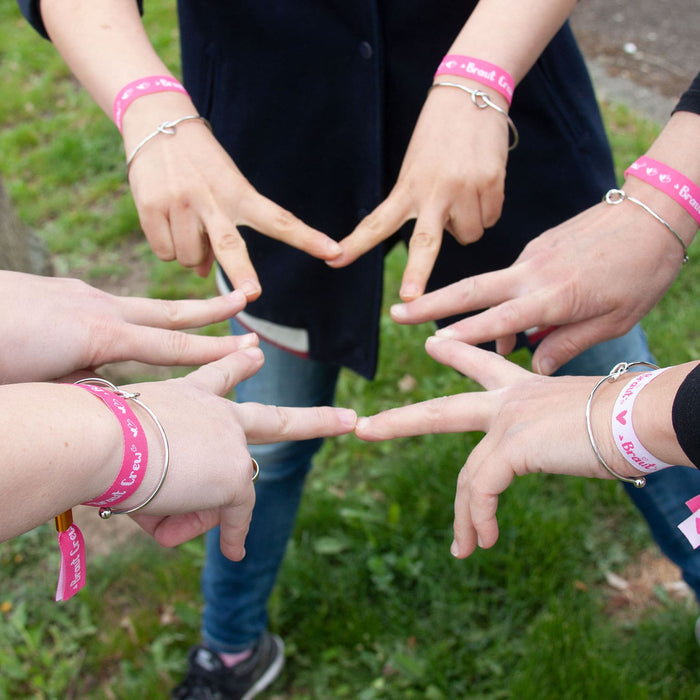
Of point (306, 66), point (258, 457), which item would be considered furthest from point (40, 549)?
point (306, 66)

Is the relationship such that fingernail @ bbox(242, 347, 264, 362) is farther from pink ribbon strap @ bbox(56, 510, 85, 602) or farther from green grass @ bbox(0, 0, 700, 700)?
green grass @ bbox(0, 0, 700, 700)

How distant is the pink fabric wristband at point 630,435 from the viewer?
119 cm

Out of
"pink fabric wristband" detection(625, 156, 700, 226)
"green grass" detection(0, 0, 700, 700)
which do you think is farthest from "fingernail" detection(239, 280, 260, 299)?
"green grass" detection(0, 0, 700, 700)

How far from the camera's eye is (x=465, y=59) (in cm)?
146

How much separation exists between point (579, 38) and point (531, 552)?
402 cm

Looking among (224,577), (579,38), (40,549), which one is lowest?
(40,549)

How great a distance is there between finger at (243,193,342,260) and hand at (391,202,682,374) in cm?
21

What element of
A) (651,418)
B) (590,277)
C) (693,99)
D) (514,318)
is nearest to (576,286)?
(590,277)

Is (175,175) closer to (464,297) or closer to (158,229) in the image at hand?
(158,229)

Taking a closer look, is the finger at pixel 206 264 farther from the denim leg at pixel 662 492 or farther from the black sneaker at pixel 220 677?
the black sneaker at pixel 220 677

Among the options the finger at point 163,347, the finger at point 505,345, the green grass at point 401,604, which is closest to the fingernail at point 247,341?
the finger at point 163,347

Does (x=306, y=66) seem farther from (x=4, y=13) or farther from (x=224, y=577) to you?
→ (x=4, y=13)

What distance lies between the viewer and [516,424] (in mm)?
1311

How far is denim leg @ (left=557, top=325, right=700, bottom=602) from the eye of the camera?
5.24 ft
